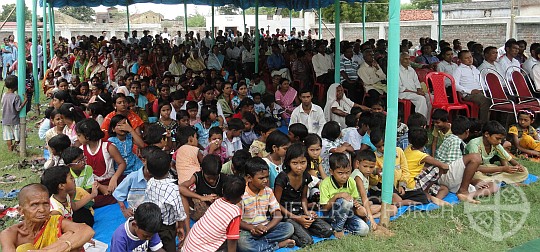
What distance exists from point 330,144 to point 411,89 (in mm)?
2973

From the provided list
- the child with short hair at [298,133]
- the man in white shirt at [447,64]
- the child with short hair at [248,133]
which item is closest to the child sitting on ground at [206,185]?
the child with short hair at [298,133]

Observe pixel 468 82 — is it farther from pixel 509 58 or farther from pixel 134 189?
pixel 134 189

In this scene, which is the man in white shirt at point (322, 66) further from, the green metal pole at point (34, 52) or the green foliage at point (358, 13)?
the green foliage at point (358, 13)

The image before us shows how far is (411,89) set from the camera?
7.33m

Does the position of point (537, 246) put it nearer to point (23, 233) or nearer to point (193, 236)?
point (193, 236)

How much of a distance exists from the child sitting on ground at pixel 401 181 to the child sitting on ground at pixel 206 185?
1448 mm

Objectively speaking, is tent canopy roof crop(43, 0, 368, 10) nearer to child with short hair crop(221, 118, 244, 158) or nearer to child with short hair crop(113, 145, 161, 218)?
child with short hair crop(221, 118, 244, 158)

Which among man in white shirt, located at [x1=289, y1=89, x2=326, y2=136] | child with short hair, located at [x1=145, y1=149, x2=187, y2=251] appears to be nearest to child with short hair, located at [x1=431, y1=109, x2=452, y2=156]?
man in white shirt, located at [x1=289, y1=89, x2=326, y2=136]

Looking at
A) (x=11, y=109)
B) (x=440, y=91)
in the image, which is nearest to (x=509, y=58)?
(x=440, y=91)

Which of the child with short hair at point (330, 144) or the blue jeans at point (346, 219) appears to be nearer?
the blue jeans at point (346, 219)

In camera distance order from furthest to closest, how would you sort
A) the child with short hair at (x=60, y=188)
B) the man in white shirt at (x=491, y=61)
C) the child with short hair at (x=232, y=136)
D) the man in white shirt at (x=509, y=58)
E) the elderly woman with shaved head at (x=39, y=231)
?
the man in white shirt at (x=509, y=58)
the man in white shirt at (x=491, y=61)
the child with short hair at (x=232, y=136)
the child with short hair at (x=60, y=188)
the elderly woman with shaved head at (x=39, y=231)

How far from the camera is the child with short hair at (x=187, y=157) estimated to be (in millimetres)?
4250

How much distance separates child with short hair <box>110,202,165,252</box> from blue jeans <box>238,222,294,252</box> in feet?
2.12

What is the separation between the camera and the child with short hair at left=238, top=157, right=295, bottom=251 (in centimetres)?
350
